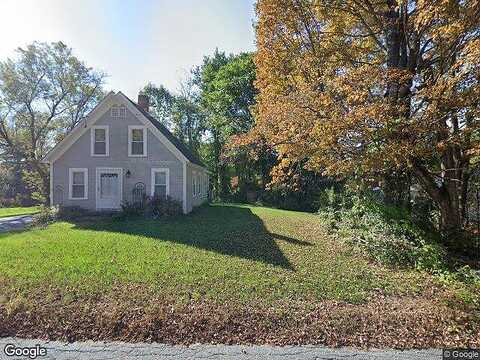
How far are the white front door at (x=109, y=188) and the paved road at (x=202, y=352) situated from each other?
1335 cm

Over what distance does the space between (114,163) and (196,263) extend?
1133 centimetres

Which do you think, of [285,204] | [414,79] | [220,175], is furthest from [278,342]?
[220,175]

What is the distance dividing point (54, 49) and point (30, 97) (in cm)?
497

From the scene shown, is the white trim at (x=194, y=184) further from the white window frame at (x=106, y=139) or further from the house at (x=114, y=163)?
the white window frame at (x=106, y=139)

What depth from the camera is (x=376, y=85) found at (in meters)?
8.46

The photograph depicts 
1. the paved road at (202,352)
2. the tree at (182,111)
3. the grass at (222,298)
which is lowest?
the paved road at (202,352)

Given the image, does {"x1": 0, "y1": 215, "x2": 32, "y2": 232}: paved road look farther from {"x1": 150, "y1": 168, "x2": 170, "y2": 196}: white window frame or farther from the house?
{"x1": 150, "y1": 168, "x2": 170, "y2": 196}: white window frame

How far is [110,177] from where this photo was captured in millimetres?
17172

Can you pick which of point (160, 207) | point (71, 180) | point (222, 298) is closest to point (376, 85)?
point (222, 298)

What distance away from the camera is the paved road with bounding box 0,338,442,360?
3.97 metres

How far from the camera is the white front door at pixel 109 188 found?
17109 millimetres

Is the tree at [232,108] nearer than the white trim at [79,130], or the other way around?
the white trim at [79,130]

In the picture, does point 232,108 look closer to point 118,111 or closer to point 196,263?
point 118,111

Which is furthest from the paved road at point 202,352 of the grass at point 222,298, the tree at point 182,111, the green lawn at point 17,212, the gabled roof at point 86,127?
the tree at point 182,111
